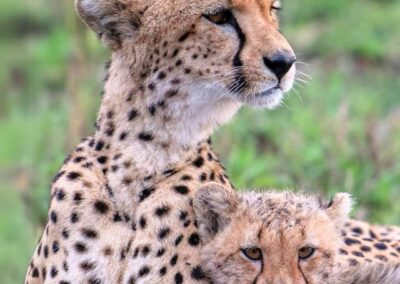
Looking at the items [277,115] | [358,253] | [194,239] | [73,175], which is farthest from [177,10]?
[277,115]

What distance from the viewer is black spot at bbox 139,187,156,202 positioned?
4207mm

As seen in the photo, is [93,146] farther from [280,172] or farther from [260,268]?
[280,172]

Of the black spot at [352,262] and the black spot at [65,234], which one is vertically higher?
the black spot at [352,262]

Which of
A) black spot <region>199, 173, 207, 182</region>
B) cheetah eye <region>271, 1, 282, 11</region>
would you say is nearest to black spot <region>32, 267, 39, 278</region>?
black spot <region>199, 173, 207, 182</region>

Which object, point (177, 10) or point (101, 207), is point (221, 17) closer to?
point (177, 10)

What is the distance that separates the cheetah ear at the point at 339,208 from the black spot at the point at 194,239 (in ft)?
1.52

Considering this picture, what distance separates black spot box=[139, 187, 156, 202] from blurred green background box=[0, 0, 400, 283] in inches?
23.7

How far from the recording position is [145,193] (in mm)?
4219

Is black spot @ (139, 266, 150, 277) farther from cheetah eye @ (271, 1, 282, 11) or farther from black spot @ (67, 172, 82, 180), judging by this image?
cheetah eye @ (271, 1, 282, 11)

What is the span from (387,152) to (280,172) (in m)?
0.55

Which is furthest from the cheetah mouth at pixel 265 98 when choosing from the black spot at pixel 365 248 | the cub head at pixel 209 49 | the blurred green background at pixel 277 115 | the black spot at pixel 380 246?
the black spot at pixel 380 246

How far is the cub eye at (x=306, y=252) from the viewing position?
4.01 m

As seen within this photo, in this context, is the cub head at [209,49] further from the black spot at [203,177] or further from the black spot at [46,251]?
the black spot at [46,251]

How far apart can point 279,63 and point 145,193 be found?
592 millimetres
